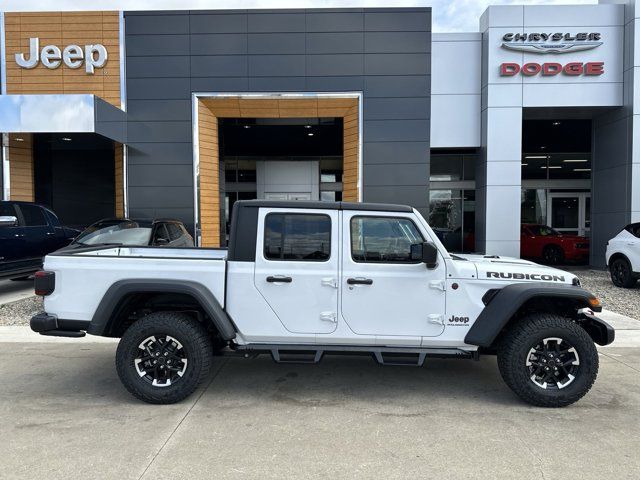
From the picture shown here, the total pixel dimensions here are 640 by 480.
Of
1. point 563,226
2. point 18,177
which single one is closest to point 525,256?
point 563,226

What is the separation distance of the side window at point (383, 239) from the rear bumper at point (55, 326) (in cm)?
260

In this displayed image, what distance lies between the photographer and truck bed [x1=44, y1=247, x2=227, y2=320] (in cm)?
411

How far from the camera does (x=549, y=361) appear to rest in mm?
4047

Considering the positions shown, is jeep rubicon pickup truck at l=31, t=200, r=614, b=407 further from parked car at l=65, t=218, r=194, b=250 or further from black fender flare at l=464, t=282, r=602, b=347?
parked car at l=65, t=218, r=194, b=250

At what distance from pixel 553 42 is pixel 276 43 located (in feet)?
27.1

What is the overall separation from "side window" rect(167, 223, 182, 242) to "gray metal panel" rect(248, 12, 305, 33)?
697 cm

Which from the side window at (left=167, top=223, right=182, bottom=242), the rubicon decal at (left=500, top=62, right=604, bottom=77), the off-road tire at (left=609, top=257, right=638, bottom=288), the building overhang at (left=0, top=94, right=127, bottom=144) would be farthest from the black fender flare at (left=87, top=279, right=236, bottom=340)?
the rubicon decal at (left=500, top=62, right=604, bottom=77)

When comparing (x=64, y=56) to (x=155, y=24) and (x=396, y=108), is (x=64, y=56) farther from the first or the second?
(x=396, y=108)

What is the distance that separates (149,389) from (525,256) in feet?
50.4

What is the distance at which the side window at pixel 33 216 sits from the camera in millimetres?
9797

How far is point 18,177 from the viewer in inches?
575

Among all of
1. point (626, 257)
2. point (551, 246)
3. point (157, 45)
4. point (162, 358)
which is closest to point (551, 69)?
point (551, 246)

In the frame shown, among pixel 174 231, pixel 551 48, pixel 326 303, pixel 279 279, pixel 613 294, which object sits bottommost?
pixel 613 294

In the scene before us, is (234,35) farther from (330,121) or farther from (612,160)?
(612,160)
